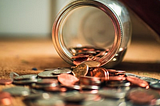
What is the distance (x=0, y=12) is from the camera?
10.5 ft

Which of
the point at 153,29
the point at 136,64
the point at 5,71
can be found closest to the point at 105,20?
the point at 136,64

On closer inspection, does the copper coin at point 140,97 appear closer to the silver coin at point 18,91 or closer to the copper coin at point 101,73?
the copper coin at point 101,73

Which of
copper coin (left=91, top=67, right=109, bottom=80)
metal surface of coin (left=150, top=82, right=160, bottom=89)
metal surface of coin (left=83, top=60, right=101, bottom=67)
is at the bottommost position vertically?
metal surface of coin (left=150, top=82, right=160, bottom=89)

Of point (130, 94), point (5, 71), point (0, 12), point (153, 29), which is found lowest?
point (130, 94)

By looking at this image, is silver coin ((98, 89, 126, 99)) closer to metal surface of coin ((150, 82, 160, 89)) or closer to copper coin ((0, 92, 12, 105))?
metal surface of coin ((150, 82, 160, 89))

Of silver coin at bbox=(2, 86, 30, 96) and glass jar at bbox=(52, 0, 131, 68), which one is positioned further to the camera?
glass jar at bbox=(52, 0, 131, 68)

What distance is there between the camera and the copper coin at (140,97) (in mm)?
643

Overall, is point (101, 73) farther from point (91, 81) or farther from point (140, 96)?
point (140, 96)

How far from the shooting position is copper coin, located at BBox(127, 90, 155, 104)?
2.11 ft

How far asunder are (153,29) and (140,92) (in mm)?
464

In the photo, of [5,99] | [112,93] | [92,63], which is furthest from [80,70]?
[5,99]

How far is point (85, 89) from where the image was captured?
2.46 ft

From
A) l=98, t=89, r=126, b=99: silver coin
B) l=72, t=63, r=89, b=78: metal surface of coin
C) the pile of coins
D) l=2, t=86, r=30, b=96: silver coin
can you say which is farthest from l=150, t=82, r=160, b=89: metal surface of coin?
l=2, t=86, r=30, b=96: silver coin

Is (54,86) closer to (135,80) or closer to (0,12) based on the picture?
(135,80)
